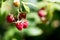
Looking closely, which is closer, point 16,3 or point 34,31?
point 16,3

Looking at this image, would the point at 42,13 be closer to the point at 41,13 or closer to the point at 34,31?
the point at 41,13

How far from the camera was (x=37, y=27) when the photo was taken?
2.98 metres

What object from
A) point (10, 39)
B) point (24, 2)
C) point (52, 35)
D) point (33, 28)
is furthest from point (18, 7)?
point (52, 35)

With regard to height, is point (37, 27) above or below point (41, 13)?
below

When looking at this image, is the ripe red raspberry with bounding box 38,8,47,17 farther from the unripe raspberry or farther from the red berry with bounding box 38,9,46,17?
the unripe raspberry

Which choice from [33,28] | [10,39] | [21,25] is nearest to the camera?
[21,25]

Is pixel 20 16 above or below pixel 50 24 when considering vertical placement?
above

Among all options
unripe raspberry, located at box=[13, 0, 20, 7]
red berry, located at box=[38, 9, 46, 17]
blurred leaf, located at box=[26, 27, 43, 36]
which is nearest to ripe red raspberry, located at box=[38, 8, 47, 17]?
red berry, located at box=[38, 9, 46, 17]

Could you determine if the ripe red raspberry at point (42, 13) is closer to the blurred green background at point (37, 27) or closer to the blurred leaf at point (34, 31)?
the blurred green background at point (37, 27)

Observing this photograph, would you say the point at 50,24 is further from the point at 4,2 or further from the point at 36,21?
the point at 4,2

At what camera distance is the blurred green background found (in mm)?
2695

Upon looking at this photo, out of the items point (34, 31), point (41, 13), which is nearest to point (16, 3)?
point (41, 13)

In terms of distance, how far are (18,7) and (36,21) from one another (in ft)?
3.87

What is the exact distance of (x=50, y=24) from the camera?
120 inches
